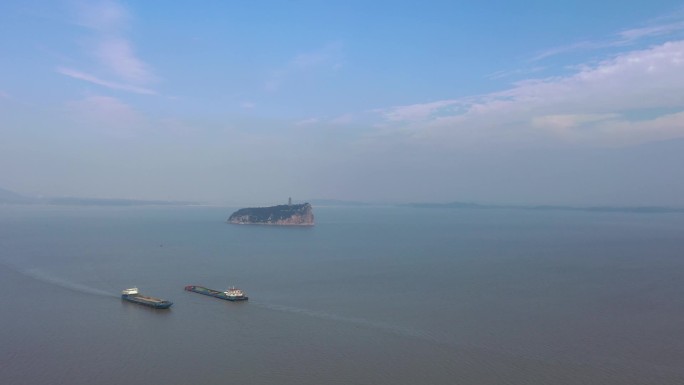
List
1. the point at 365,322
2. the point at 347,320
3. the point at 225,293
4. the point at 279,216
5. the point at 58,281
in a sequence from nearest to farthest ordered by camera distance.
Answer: the point at 365,322 < the point at 347,320 < the point at 225,293 < the point at 58,281 < the point at 279,216

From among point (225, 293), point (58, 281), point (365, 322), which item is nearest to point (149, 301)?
point (225, 293)

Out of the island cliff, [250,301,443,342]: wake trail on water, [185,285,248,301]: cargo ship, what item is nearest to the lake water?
[250,301,443,342]: wake trail on water

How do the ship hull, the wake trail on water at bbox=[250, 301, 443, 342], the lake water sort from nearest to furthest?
the lake water, the wake trail on water at bbox=[250, 301, 443, 342], the ship hull

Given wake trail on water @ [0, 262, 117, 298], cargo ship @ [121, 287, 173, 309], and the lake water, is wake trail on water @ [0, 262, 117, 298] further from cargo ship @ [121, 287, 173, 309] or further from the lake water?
cargo ship @ [121, 287, 173, 309]

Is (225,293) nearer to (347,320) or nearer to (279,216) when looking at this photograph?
(347,320)

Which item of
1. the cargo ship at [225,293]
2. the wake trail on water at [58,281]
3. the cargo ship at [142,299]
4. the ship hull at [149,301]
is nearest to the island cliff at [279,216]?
the wake trail on water at [58,281]
